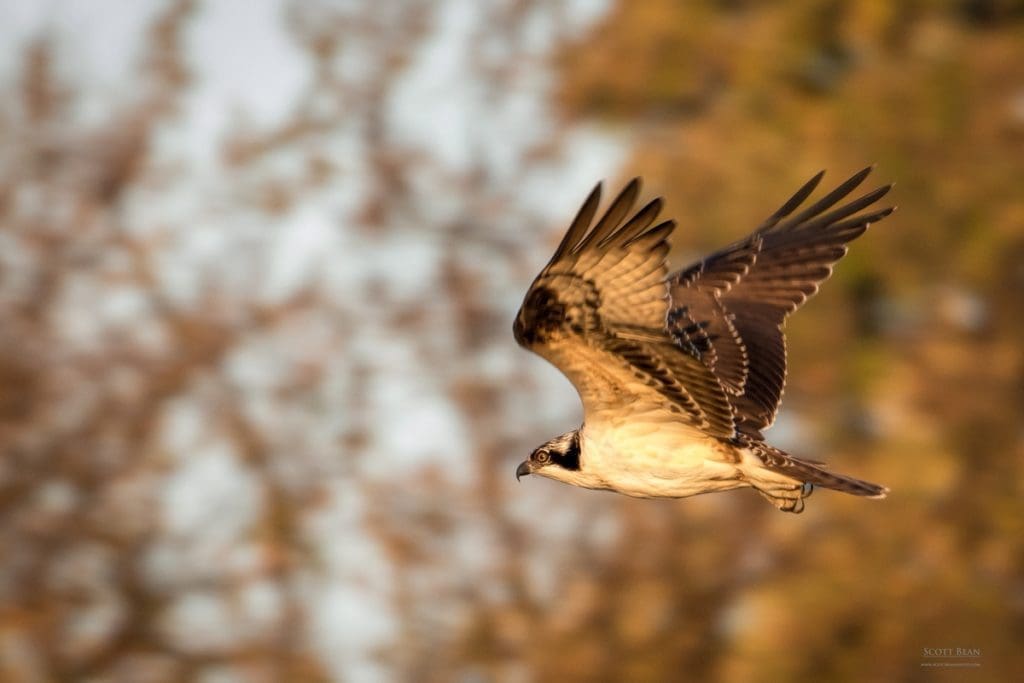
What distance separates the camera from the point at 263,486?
1512cm

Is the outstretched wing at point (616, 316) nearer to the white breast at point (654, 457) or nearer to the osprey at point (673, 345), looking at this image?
the osprey at point (673, 345)

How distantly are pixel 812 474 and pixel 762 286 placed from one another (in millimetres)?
1573

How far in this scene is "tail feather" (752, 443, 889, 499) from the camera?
20.2ft

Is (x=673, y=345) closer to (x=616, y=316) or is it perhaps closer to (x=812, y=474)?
(x=616, y=316)

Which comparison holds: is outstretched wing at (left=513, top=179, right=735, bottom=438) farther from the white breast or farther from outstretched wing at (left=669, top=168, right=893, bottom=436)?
outstretched wing at (left=669, top=168, right=893, bottom=436)

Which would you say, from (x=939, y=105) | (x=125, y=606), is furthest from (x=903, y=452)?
(x=125, y=606)

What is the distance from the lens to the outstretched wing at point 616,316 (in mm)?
5555

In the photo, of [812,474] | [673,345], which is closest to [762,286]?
[812,474]

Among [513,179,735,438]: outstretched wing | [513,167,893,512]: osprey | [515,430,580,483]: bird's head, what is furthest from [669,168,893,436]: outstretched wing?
[513,179,735,438]: outstretched wing

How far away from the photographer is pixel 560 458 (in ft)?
22.2

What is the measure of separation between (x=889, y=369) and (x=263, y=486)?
6.39 m

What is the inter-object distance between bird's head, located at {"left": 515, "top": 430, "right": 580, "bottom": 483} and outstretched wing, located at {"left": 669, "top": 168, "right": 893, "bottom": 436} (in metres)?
0.81

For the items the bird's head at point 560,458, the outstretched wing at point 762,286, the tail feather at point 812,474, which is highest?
the outstretched wing at point 762,286

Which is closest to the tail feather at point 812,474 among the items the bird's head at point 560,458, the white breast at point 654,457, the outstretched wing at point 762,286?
the white breast at point 654,457
